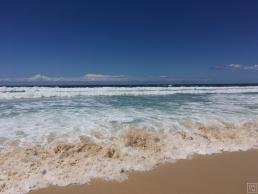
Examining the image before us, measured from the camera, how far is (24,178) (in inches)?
172

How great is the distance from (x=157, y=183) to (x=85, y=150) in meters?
1.91

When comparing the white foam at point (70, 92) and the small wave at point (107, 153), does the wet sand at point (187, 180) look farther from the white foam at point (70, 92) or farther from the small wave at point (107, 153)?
the white foam at point (70, 92)

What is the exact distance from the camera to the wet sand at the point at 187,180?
4.15 m

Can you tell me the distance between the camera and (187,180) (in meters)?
4.54

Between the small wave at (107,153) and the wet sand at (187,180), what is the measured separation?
21 centimetres

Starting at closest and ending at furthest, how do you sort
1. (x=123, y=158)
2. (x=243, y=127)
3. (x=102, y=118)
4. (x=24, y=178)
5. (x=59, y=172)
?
(x=24, y=178), (x=59, y=172), (x=123, y=158), (x=243, y=127), (x=102, y=118)

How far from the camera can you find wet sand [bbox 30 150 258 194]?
415 centimetres

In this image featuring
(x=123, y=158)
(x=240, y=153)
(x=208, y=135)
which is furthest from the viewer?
(x=208, y=135)

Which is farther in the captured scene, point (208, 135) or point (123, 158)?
point (208, 135)

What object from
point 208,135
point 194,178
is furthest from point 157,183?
point 208,135

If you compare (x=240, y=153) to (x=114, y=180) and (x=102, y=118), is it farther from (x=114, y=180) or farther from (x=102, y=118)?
(x=102, y=118)
